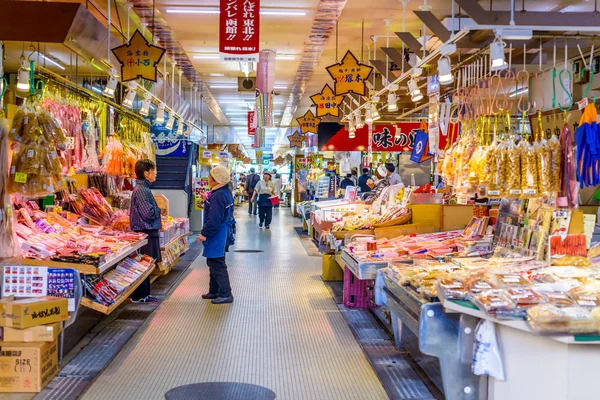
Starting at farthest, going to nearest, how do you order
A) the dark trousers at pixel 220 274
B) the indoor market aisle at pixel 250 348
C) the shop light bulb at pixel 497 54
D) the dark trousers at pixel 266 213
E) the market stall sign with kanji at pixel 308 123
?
the dark trousers at pixel 266 213 < the market stall sign with kanji at pixel 308 123 < the dark trousers at pixel 220 274 < the indoor market aisle at pixel 250 348 < the shop light bulb at pixel 497 54

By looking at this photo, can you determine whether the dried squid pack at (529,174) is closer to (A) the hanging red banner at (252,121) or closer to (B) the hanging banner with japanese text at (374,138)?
(B) the hanging banner with japanese text at (374,138)

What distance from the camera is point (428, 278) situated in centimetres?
505

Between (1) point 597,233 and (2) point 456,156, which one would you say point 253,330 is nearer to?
(2) point 456,156

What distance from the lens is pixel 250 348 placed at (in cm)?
636

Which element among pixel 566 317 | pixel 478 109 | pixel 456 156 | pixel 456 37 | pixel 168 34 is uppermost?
pixel 168 34

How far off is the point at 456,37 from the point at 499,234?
6.26ft

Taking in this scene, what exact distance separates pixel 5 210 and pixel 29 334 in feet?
4.16

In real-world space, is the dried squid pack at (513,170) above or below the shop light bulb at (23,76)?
below

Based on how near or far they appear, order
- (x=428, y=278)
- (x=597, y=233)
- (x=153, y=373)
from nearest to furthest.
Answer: (x=428, y=278) < (x=153, y=373) < (x=597, y=233)

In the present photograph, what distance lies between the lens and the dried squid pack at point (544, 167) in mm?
5148

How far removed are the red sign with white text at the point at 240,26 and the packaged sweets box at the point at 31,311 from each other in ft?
14.2

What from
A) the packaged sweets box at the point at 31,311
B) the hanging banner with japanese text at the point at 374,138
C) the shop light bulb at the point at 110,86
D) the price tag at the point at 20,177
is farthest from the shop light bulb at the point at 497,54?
the hanging banner with japanese text at the point at 374,138

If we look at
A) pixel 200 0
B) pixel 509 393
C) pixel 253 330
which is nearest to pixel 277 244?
pixel 200 0

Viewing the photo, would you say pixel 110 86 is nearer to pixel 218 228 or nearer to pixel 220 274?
pixel 218 228
